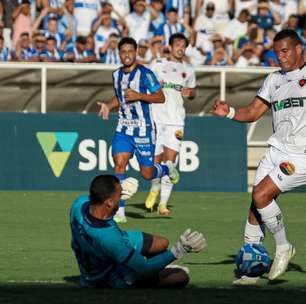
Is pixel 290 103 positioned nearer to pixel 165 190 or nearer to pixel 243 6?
pixel 165 190

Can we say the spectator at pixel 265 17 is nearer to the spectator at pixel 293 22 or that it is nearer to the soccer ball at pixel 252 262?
the spectator at pixel 293 22

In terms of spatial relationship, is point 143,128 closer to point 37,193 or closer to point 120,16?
point 37,193

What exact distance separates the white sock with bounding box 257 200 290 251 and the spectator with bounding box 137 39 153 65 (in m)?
12.0

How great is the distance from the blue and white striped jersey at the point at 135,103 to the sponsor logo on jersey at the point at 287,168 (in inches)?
214

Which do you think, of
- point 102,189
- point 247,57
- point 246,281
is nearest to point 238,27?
point 247,57

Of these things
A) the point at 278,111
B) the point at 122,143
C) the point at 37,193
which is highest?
the point at 278,111

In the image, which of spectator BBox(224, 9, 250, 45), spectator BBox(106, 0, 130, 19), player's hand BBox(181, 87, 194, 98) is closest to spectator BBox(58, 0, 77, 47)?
spectator BBox(106, 0, 130, 19)

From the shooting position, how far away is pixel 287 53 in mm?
11688

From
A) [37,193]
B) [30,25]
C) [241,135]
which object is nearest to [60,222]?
[37,193]

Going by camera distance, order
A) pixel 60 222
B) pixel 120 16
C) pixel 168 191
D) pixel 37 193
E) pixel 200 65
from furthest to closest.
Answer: pixel 120 16 → pixel 200 65 → pixel 37 193 → pixel 168 191 → pixel 60 222

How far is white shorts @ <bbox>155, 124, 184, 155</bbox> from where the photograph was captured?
1938cm

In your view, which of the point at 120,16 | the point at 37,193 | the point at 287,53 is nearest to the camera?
the point at 287,53

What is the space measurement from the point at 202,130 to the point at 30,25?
14.5 feet

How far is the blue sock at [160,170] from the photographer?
17219 mm
